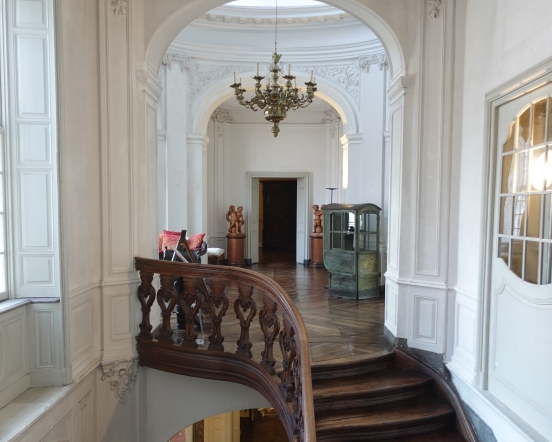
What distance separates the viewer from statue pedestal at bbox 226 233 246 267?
10.4 m

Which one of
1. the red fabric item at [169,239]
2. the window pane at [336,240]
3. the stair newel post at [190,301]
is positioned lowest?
the stair newel post at [190,301]

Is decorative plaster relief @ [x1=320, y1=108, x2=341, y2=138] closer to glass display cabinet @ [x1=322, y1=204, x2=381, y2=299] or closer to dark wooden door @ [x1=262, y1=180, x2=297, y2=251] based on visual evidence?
dark wooden door @ [x1=262, y1=180, x2=297, y2=251]

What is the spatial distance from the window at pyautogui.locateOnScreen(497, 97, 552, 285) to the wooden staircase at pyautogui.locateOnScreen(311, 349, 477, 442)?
1527mm

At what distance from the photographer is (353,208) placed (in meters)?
6.84

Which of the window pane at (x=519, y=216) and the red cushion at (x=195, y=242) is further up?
the window pane at (x=519, y=216)

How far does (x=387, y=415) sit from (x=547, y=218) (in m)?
2.15

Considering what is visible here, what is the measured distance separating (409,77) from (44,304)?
3930mm

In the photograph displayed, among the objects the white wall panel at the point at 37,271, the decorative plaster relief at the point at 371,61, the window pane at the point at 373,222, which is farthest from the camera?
the decorative plaster relief at the point at 371,61

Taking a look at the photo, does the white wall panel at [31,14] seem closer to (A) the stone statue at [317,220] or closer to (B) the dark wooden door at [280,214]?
Answer: (A) the stone statue at [317,220]

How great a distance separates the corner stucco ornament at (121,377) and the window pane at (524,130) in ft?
13.1

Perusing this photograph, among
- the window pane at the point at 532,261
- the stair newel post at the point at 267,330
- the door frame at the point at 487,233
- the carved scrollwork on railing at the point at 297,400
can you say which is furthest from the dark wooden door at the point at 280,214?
the window pane at the point at 532,261

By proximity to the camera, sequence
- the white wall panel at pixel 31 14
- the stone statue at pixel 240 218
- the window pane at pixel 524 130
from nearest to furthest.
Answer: the window pane at pixel 524 130
the white wall panel at pixel 31 14
the stone statue at pixel 240 218

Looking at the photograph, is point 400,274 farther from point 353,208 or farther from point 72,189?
point 72,189

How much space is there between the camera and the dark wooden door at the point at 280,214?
49.5 feet
